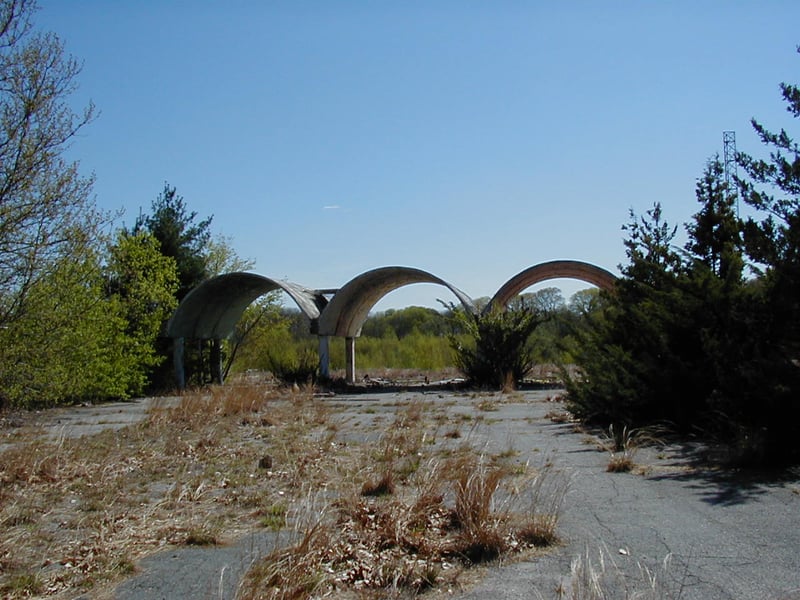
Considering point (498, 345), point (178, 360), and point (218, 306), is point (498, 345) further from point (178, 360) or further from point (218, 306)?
point (178, 360)

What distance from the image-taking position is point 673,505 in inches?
263

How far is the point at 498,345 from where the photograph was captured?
23.7 metres

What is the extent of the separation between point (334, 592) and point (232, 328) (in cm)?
2416

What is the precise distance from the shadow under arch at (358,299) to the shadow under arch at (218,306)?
611mm

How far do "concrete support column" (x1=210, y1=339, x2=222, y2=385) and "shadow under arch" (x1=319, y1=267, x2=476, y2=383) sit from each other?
4.28 m

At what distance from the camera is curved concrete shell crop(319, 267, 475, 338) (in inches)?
965

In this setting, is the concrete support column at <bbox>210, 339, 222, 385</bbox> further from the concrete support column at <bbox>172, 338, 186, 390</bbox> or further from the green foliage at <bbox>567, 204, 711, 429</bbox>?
the green foliage at <bbox>567, 204, 711, 429</bbox>

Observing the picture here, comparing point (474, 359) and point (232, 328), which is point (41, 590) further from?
point (232, 328)

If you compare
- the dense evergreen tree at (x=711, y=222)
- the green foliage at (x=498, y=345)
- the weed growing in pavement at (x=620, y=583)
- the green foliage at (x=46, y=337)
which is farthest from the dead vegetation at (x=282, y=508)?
the green foliage at (x=498, y=345)

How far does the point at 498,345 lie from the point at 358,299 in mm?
5474

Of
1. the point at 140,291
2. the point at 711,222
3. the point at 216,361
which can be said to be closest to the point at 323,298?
the point at 216,361

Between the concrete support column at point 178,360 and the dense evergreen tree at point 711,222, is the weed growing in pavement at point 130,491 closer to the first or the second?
the dense evergreen tree at point 711,222

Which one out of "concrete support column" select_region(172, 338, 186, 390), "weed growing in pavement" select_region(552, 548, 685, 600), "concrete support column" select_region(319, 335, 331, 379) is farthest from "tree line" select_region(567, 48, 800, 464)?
"concrete support column" select_region(172, 338, 186, 390)

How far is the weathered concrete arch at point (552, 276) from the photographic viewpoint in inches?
914
